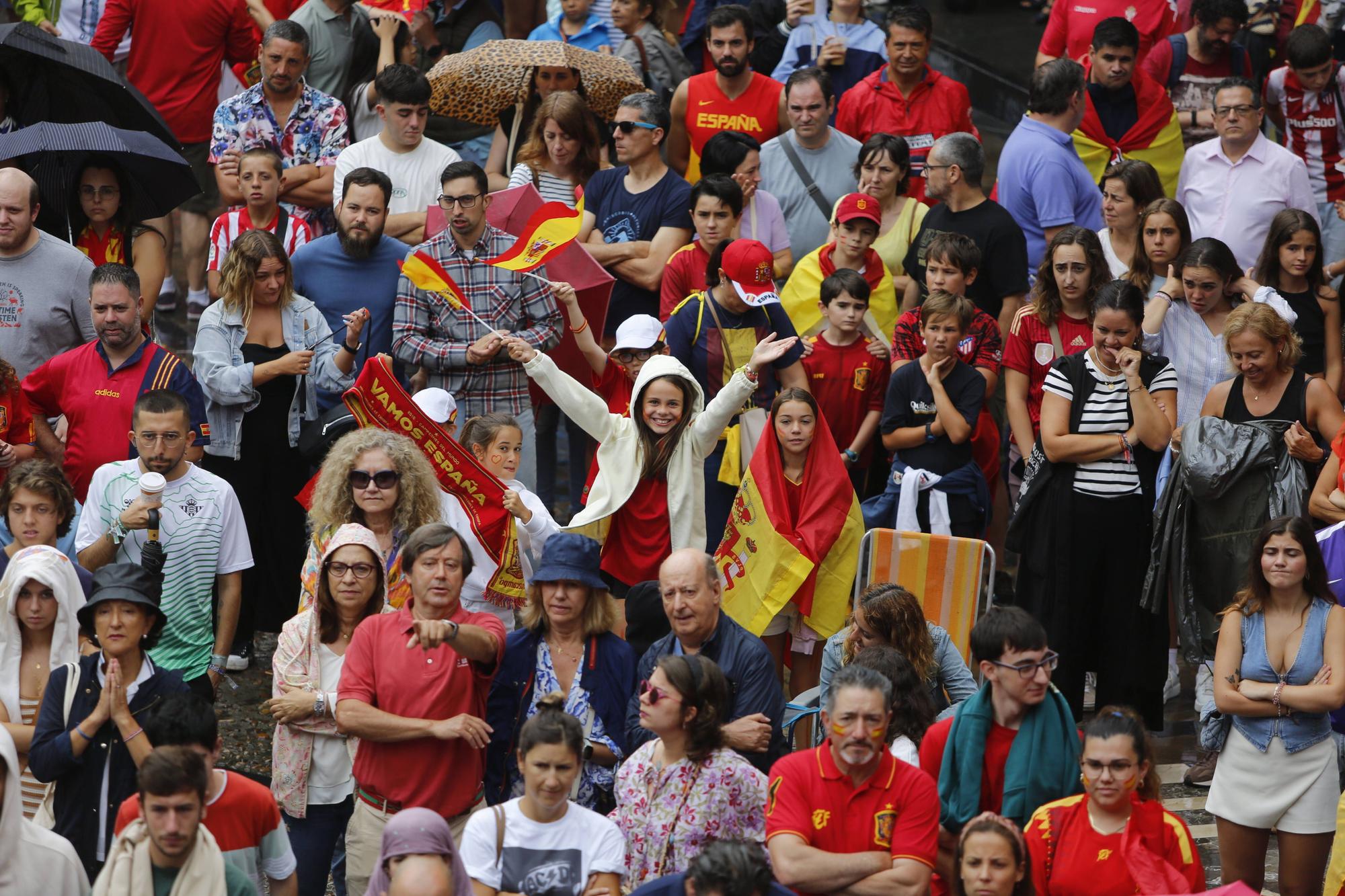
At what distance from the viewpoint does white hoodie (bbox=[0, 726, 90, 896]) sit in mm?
5359

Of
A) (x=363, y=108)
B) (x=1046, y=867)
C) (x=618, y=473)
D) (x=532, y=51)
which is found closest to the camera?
(x=1046, y=867)

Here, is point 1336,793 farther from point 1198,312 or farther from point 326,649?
point 326,649

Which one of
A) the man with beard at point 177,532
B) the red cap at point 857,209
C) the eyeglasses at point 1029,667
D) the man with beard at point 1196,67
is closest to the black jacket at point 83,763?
the man with beard at point 177,532

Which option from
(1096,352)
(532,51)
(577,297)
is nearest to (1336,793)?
(1096,352)

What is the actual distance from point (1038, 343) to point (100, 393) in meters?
4.29

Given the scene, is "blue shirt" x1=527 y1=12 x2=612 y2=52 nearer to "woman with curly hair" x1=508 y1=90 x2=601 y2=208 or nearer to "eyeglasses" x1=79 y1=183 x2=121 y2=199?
"woman with curly hair" x1=508 y1=90 x2=601 y2=208

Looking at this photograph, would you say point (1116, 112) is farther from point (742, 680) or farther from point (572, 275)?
point (742, 680)

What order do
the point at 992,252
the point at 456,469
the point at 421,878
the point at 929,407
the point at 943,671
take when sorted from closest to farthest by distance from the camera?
the point at 421,878, the point at 943,671, the point at 456,469, the point at 929,407, the point at 992,252

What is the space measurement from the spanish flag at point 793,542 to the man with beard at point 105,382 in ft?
7.96

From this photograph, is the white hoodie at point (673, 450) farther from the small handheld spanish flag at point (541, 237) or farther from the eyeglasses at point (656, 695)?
the eyeglasses at point (656, 695)

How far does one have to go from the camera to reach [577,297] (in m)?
8.74

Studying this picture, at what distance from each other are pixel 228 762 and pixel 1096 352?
4266 millimetres

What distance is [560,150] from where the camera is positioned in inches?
373

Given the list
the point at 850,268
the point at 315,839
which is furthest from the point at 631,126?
the point at 315,839
